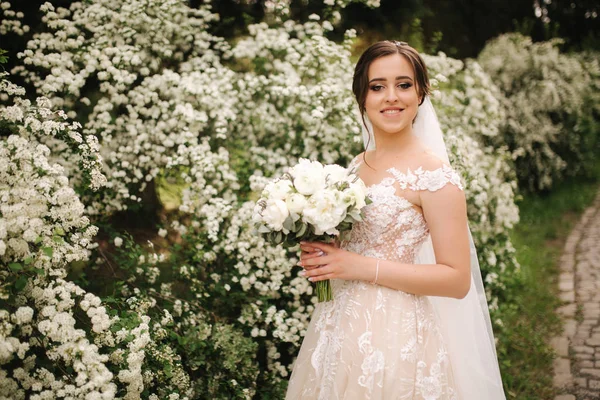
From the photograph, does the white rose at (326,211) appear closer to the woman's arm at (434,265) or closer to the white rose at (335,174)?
the white rose at (335,174)

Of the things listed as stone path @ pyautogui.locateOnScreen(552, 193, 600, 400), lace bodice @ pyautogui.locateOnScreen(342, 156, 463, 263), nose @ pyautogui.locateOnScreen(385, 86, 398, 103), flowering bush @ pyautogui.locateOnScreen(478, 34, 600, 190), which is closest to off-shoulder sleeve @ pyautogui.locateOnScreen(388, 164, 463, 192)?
lace bodice @ pyautogui.locateOnScreen(342, 156, 463, 263)

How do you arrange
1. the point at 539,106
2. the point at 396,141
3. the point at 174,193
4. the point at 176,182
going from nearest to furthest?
the point at 396,141 → the point at 176,182 → the point at 174,193 → the point at 539,106

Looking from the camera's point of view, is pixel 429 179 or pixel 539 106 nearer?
pixel 429 179

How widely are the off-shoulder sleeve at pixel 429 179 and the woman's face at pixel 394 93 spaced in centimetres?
21

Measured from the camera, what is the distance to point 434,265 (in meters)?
1.98

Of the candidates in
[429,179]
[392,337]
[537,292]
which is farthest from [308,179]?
[537,292]

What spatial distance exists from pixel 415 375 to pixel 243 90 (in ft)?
8.92

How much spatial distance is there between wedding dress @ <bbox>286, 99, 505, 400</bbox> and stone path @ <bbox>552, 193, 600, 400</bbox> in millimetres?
2053

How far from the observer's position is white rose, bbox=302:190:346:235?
1.88 m

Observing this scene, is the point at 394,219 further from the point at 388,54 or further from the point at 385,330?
the point at 388,54

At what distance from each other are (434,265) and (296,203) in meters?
0.60

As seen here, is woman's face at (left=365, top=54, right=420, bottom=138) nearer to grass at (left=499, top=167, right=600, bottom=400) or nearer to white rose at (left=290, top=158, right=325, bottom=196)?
white rose at (left=290, top=158, right=325, bottom=196)

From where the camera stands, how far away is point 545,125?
7984mm

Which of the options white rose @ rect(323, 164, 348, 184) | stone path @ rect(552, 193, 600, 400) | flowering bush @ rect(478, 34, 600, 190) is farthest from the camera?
flowering bush @ rect(478, 34, 600, 190)
